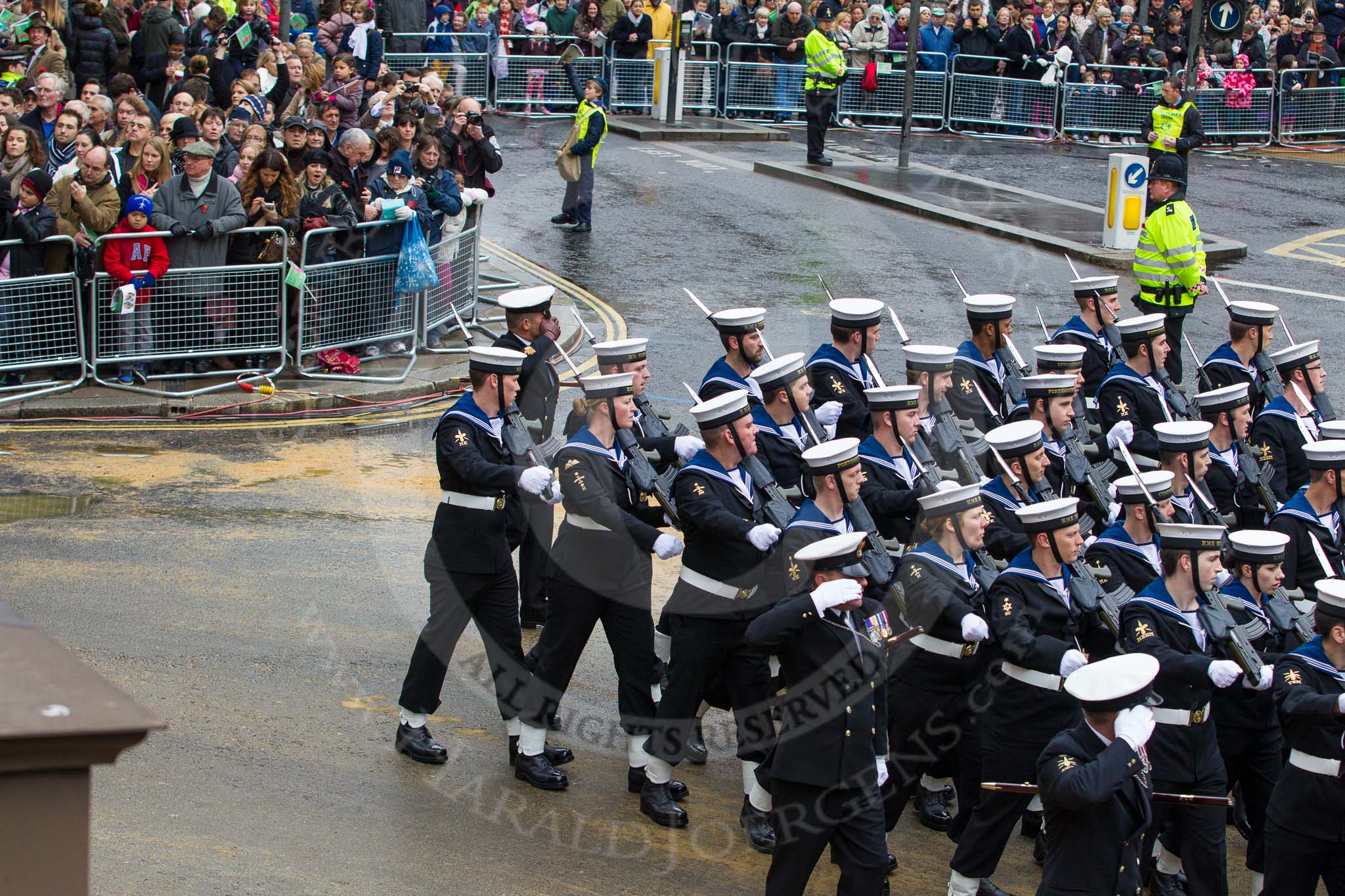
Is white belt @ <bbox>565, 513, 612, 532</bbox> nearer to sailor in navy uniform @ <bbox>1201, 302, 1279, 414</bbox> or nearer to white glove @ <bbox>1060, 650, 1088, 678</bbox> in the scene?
white glove @ <bbox>1060, 650, 1088, 678</bbox>

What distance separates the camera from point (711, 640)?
24.3 ft

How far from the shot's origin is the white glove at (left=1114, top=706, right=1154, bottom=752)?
5.77 m

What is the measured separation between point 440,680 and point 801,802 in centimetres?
206

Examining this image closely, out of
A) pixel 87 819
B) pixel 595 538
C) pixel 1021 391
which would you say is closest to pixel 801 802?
pixel 595 538

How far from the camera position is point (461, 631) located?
7.74m

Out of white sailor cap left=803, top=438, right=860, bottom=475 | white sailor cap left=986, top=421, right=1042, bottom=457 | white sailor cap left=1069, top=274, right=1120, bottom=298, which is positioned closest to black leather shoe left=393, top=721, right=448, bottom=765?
white sailor cap left=803, top=438, right=860, bottom=475

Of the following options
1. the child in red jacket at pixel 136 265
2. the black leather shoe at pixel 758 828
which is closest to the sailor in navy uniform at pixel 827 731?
the black leather shoe at pixel 758 828

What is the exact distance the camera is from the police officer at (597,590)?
7559mm

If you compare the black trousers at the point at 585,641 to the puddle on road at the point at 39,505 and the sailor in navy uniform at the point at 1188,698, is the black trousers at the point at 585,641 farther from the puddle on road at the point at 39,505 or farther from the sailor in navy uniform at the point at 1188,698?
the puddle on road at the point at 39,505

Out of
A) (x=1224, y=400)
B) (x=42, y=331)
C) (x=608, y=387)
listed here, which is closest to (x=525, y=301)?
(x=608, y=387)

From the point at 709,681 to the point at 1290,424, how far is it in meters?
4.17

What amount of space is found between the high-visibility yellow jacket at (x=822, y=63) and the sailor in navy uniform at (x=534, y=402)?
1397cm

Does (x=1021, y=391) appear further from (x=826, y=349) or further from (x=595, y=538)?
(x=595, y=538)

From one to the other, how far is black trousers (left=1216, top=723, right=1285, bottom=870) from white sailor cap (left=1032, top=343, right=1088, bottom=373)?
305cm
